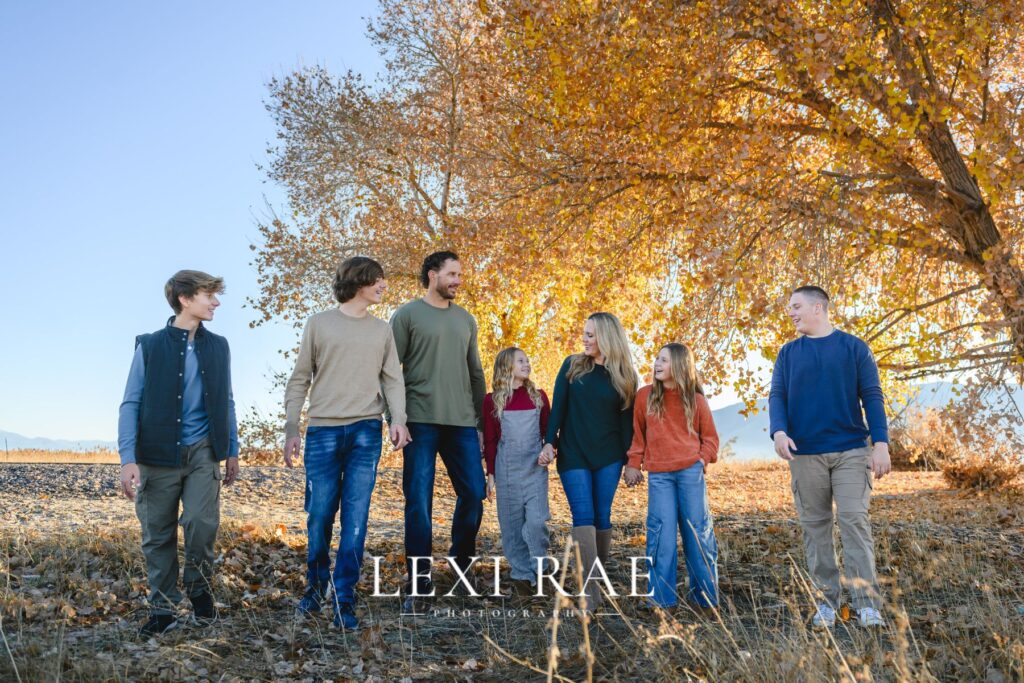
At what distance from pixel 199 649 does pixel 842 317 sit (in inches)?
368

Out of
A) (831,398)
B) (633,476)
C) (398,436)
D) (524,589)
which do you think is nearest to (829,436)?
(831,398)

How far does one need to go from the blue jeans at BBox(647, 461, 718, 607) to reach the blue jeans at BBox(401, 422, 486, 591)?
4.34 ft

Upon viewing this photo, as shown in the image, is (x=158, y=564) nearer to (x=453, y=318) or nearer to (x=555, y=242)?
(x=453, y=318)

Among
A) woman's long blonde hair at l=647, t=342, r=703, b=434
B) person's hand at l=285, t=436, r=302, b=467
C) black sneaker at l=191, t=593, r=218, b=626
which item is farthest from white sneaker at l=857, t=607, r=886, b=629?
black sneaker at l=191, t=593, r=218, b=626

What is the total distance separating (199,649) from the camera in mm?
4855

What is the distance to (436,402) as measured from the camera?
5.91 m

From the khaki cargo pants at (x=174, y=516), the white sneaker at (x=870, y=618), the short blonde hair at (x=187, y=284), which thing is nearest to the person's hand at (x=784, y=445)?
the white sneaker at (x=870, y=618)

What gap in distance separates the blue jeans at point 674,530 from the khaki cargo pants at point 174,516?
2991 millimetres

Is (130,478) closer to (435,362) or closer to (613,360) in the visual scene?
(435,362)

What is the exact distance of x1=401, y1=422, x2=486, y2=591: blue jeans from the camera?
590cm

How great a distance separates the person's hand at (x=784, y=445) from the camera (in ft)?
17.8

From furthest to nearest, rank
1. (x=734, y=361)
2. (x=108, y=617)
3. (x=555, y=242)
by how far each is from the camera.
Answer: (x=555, y=242)
(x=734, y=361)
(x=108, y=617)

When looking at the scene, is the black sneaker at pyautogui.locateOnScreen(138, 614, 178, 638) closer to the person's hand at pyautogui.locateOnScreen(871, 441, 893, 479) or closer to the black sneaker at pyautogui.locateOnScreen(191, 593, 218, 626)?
the black sneaker at pyautogui.locateOnScreen(191, 593, 218, 626)

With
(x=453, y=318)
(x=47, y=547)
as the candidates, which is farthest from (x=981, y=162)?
(x=47, y=547)
